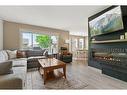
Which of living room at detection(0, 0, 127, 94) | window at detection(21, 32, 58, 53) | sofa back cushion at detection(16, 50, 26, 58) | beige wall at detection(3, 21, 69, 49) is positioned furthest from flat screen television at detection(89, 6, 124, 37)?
beige wall at detection(3, 21, 69, 49)

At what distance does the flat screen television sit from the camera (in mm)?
3209

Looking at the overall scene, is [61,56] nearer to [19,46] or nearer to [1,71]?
[19,46]

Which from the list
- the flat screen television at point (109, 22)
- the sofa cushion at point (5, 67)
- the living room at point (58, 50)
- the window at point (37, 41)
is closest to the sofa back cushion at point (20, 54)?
the living room at point (58, 50)

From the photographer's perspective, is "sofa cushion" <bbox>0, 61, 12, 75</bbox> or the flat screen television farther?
the flat screen television

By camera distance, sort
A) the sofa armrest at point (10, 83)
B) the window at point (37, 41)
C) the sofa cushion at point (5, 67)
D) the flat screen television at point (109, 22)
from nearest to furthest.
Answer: the sofa armrest at point (10, 83)
the sofa cushion at point (5, 67)
the flat screen television at point (109, 22)
the window at point (37, 41)

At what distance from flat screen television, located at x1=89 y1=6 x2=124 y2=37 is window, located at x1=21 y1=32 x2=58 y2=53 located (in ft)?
12.5

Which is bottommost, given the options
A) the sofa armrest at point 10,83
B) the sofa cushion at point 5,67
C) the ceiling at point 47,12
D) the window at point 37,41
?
the sofa armrest at point 10,83

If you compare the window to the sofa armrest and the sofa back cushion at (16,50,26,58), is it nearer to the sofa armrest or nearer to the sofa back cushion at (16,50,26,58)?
the sofa back cushion at (16,50,26,58)

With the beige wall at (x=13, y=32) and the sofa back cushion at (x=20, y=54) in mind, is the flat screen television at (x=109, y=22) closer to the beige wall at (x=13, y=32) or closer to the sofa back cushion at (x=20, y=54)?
the sofa back cushion at (x=20, y=54)

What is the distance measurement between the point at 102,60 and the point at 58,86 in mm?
2158

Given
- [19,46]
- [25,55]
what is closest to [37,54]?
[25,55]

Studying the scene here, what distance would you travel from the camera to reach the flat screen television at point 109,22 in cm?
321

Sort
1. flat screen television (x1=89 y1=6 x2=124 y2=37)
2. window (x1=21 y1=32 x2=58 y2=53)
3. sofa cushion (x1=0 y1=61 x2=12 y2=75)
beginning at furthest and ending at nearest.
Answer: window (x1=21 y1=32 x2=58 y2=53) < flat screen television (x1=89 y1=6 x2=124 y2=37) < sofa cushion (x1=0 y1=61 x2=12 y2=75)

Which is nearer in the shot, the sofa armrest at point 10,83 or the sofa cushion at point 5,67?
the sofa armrest at point 10,83
